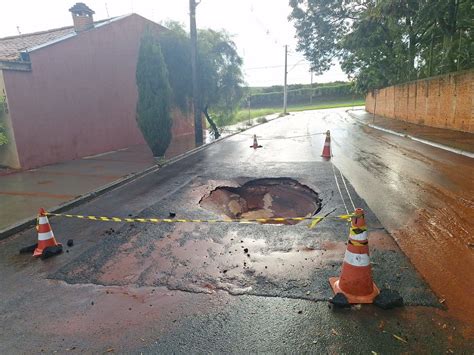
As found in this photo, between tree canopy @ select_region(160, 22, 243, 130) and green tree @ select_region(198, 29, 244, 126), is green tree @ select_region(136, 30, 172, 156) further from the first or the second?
green tree @ select_region(198, 29, 244, 126)

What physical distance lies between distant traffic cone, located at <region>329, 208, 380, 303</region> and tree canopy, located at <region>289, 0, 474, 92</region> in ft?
41.4

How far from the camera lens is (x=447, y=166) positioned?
9117mm

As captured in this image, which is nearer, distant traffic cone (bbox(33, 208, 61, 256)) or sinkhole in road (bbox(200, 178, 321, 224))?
distant traffic cone (bbox(33, 208, 61, 256))

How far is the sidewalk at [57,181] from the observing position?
6711 millimetres

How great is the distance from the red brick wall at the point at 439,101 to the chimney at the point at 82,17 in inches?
630

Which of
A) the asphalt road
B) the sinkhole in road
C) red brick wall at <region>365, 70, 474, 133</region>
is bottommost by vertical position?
the sinkhole in road

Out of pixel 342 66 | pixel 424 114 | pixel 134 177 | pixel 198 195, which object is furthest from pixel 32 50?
pixel 342 66

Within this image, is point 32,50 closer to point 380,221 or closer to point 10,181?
point 10,181

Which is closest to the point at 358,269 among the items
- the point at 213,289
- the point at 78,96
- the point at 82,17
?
the point at 213,289

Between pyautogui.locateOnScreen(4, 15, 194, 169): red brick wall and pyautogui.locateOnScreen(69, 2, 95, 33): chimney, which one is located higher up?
pyautogui.locateOnScreen(69, 2, 95, 33): chimney

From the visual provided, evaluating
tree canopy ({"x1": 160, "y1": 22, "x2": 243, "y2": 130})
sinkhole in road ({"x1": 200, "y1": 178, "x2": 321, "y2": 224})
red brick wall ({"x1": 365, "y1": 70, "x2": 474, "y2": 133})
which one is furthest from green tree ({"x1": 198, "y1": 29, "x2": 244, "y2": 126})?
red brick wall ({"x1": 365, "y1": 70, "x2": 474, "y2": 133})

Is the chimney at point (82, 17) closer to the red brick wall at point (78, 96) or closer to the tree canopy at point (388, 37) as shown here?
the red brick wall at point (78, 96)

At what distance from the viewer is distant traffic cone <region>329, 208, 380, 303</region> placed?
3295 millimetres

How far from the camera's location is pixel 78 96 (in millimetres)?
12547
